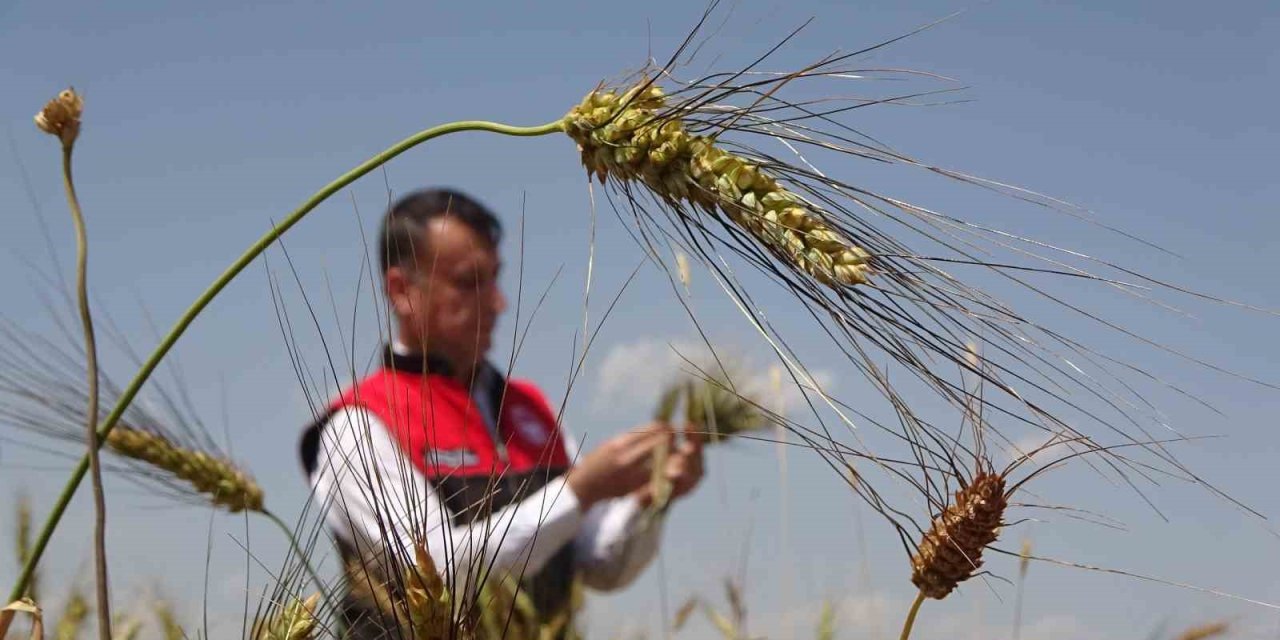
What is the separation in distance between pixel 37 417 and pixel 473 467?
1.26 m

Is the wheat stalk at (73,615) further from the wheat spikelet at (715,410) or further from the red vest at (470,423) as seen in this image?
the wheat spikelet at (715,410)

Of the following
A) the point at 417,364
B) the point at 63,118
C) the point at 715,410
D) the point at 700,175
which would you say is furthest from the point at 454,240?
the point at 700,175

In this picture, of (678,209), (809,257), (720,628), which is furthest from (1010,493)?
(720,628)

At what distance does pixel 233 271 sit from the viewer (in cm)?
87

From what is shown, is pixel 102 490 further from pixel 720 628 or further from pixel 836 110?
pixel 720 628

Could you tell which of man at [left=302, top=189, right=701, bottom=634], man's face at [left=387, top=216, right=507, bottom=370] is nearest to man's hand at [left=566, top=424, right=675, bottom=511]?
man at [left=302, top=189, right=701, bottom=634]

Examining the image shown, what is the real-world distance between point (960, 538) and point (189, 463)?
1183mm

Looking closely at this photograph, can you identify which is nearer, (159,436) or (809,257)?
(809,257)

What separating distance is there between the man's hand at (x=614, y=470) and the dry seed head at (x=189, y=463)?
87cm

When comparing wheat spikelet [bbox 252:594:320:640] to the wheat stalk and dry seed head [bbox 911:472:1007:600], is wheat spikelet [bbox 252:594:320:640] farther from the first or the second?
the wheat stalk

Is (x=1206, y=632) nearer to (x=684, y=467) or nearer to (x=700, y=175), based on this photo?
(x=700, y=175)

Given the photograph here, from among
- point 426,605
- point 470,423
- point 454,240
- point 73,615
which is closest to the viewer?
point 426,605

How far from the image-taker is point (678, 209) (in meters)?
0.82

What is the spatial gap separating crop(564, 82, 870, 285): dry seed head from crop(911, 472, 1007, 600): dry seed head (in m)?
0.14
